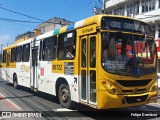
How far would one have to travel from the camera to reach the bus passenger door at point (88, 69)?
8828 millimetres

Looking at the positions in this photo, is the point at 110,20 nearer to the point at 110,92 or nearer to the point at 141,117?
the point at 110,92

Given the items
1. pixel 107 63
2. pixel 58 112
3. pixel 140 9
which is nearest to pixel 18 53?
pixel 58 112

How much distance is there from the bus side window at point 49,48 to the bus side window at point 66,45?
0.50m

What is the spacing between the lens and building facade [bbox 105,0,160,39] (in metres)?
30.3

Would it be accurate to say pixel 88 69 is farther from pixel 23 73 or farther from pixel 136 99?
pixel 23 73

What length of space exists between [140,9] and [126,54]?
2540 centimetres

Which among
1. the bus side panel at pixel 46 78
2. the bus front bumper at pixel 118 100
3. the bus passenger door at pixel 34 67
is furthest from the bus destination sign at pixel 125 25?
the bus passenger door at pixel 34 67

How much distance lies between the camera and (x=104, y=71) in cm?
836

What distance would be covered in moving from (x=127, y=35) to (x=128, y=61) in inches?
33.1

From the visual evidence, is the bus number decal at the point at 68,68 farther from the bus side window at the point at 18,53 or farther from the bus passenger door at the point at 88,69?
the bus side window at the point at 18,53

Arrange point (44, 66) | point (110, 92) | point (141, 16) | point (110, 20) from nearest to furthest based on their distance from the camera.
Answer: point (110, 92) < point (110, 20) < point (44, 66) < point (141, 16)

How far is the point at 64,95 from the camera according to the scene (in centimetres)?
1089

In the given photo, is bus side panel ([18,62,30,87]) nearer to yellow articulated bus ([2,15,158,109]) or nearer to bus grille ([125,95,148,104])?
yellow articulated bus ([2,15,158,109])

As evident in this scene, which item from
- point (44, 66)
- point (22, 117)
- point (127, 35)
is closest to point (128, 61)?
point (127, 35)
